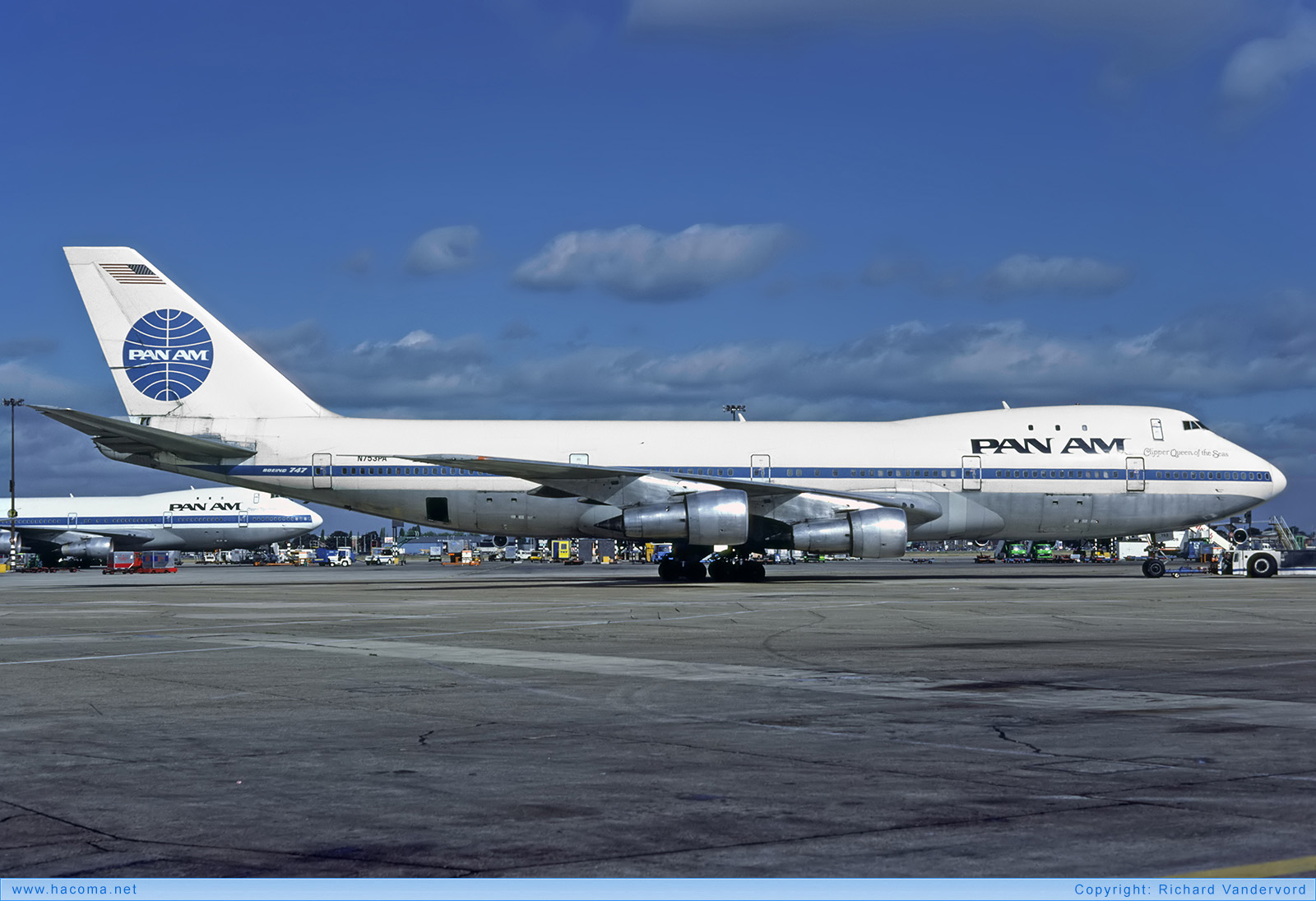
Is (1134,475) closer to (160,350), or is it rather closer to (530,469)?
(530,469)

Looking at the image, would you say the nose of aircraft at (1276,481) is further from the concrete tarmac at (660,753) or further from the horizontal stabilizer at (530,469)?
the concrete tarmac at (660,753)

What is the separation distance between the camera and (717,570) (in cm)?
3675

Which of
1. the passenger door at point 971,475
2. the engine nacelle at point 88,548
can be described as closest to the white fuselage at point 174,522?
the engine nacelle at point 88,548

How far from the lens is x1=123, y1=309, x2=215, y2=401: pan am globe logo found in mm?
35094

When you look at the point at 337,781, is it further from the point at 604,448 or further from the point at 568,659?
the point at 604,448

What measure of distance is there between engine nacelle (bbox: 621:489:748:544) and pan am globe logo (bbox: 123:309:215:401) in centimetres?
1374

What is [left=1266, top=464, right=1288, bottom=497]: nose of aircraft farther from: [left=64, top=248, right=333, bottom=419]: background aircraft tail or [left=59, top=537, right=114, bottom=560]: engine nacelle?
[left=59, top=537, right=114, bottom=560]: engine nacelle

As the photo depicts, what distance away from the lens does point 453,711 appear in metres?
9.27

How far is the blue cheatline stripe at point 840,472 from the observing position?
3438 centimetres

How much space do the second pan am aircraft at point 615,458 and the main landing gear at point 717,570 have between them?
0.06 m

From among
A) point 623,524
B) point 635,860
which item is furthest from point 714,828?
point 623,524

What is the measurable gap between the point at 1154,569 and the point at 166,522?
6389 cm

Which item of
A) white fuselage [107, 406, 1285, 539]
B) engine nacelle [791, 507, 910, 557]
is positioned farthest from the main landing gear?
engine nacelle [791, 507, 910, 557]

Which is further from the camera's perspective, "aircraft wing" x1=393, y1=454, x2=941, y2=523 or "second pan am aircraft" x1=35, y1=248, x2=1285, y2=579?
"second pan am aircraft" x1=35, y1=248, x2=1285, y2=579
